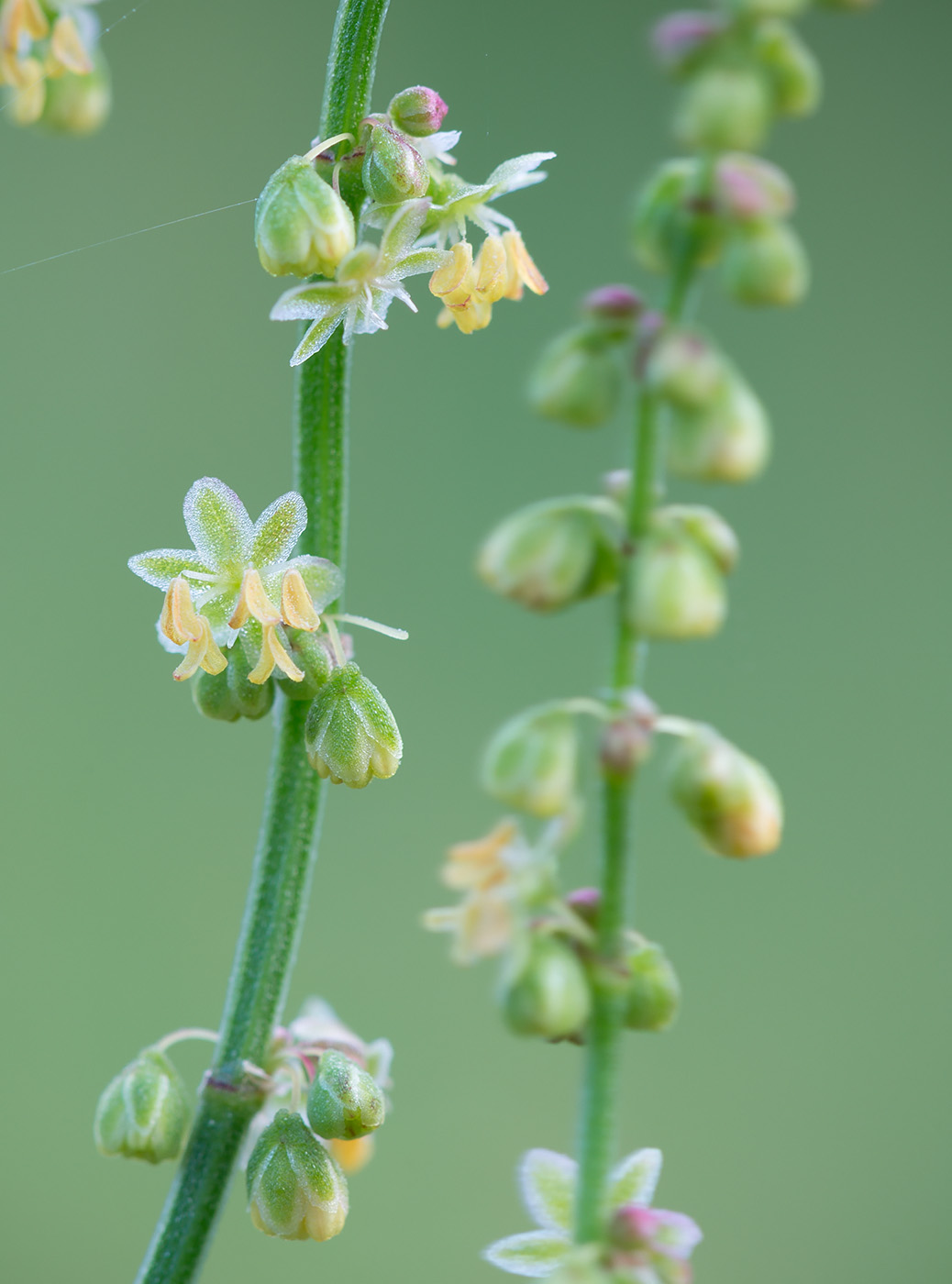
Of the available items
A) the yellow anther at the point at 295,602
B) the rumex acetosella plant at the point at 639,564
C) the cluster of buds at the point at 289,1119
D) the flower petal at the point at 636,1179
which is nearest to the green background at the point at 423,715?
the cluster of buds at the point at 289,1119

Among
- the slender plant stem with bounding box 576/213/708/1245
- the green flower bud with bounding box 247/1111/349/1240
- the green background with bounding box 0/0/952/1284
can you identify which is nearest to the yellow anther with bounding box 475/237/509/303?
the slender plant stem with bounding box 576/213/708/1245

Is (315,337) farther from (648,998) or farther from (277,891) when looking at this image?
(648,998)

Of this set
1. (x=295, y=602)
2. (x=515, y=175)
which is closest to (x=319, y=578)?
(x=295, y=602)

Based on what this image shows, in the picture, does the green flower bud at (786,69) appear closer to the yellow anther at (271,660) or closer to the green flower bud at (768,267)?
the green flower bud at (768,267)

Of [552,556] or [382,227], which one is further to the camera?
[382,227]

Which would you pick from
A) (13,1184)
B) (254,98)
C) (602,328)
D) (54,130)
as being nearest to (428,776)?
(13,1184)

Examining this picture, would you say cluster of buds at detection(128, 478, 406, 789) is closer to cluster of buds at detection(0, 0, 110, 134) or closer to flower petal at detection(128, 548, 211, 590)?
flower petal at detection(128, 548, 211, 590)

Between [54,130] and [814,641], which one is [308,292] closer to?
[54,130]
